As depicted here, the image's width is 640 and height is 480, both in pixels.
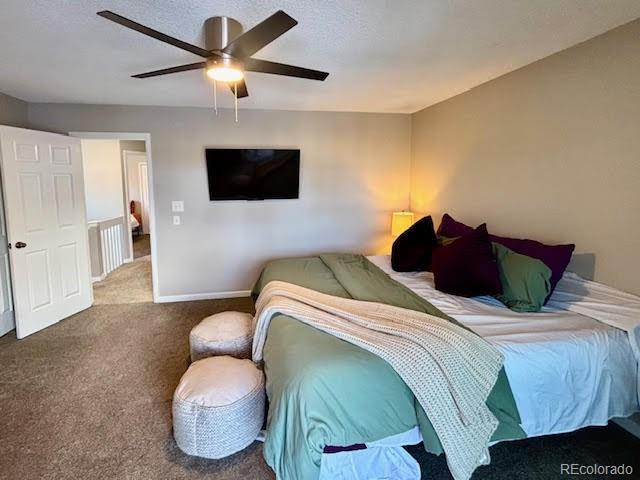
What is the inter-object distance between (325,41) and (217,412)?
2.28 meters

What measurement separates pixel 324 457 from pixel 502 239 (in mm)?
2165

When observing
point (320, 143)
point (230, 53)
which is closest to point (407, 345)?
point (230, 53)

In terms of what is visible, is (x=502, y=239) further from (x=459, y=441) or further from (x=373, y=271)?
(x=459, y=441)

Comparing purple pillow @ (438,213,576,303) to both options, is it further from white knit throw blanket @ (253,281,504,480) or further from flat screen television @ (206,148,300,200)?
flat screen television @ (206,148,300,200)

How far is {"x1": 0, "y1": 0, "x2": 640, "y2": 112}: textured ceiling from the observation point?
191 centimetres

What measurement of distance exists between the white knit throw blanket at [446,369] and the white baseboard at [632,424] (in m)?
1.16

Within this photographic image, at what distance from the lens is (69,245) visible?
409 cm

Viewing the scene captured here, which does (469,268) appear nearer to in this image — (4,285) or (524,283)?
(524,283)

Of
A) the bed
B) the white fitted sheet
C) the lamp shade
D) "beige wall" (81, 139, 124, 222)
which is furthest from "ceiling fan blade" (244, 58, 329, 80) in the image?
"beige wall" (81, 139, 124, 222)

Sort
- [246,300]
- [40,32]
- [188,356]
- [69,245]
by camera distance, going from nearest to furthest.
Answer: [40,32], [188,356], [69,245], [246,300]

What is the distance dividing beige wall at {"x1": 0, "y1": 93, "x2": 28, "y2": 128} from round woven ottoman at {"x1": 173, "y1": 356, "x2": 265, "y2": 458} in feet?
11.5

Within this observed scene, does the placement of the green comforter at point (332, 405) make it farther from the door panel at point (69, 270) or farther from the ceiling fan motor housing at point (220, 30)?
the door panel at point (69, 270)

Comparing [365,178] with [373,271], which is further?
[365,178]

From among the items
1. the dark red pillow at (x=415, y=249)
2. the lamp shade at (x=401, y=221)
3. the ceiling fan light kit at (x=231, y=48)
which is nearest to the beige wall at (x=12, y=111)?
the ceiling fan light kit at (x=231, y=48)
